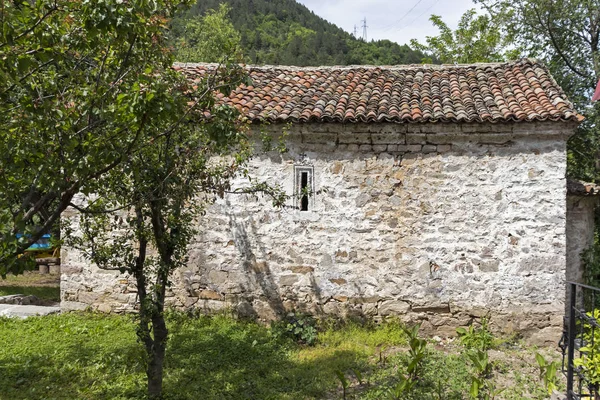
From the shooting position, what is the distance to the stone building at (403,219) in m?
6.65

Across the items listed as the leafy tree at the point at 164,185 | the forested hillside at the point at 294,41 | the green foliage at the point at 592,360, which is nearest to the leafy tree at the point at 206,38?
the forested hillside at the point at 294,41

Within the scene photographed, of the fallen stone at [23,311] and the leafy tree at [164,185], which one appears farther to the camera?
the fallen stone at [23,311]

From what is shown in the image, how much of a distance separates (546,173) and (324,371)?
430 centimetres

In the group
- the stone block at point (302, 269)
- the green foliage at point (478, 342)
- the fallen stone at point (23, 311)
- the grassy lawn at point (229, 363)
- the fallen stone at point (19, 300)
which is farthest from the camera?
the fallen stone at point (19, 300)

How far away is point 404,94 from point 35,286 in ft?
34.0

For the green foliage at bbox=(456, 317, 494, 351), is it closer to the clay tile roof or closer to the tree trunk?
the clay tile roof

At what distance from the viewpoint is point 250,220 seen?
7.27 meters

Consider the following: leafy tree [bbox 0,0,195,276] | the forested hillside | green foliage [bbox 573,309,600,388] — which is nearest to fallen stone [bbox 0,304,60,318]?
leafy tree [bbox 0,0,195,276]

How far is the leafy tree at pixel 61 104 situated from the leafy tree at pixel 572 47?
38.5ft

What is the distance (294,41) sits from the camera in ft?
137

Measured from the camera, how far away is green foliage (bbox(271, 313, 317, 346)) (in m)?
6.71

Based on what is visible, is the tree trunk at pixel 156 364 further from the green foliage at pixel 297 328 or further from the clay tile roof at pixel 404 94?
the clay tile roof at pixel 404 94

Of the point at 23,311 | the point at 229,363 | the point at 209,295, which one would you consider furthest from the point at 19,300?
the point at 229,363

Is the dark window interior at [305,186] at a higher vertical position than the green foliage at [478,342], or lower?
higher
